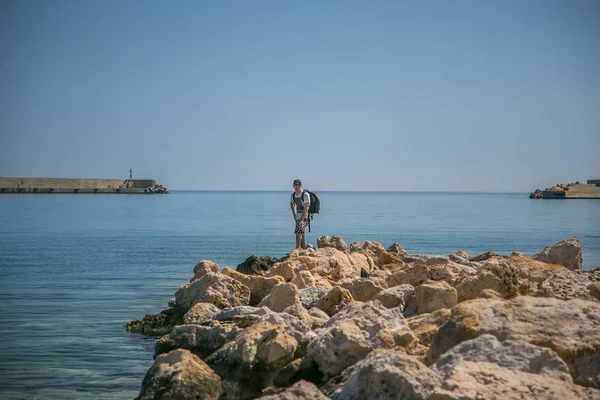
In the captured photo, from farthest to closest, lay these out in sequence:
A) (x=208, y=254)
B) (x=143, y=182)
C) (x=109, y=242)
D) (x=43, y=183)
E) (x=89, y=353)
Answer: (x=143, y=182) < (x=43, y=183) < (x=109, y=242) < (x=208, y=254) < (x=89, y=353)

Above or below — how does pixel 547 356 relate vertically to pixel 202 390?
above

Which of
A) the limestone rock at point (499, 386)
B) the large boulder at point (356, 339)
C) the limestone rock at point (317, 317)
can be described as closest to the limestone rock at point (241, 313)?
the limestone rock at point (317, 317)

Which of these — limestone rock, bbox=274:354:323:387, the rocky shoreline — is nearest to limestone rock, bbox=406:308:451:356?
the rocky shoreline

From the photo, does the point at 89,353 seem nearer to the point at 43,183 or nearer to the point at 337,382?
the point at 337,382

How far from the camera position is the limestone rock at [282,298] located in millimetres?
9180

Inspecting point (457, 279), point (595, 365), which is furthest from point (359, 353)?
point (457, 279)

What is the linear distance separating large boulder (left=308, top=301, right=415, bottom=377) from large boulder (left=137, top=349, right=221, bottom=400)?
94 cm

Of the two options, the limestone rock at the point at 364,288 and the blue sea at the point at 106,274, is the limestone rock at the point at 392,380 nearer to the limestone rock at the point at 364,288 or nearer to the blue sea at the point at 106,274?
the blue sea at the point at 106,274

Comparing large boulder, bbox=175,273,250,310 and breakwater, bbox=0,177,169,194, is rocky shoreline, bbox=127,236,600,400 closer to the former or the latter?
large boulder, bbox=175,273,250,310

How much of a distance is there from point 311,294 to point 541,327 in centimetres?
424

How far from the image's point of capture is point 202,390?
6.67 meters

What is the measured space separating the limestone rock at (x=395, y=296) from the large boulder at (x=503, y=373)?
297 centimetres

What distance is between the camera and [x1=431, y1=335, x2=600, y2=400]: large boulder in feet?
17.0

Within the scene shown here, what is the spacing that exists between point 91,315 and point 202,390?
23.0 feet
